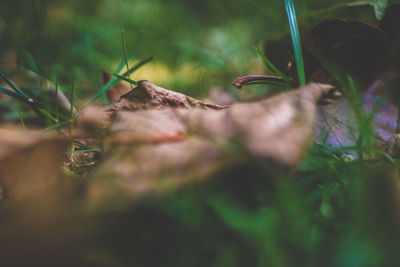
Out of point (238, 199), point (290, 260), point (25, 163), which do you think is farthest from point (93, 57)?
point (290, 260)

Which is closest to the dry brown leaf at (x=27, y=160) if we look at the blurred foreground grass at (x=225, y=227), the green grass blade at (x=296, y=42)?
the blurred foreground grass at (x=225, y=227)

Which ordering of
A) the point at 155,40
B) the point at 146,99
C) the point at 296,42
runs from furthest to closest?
the point at 155,40 < the point at 296,42 < the point at 146,99

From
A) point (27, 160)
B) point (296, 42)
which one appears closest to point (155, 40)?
point (296, 42)

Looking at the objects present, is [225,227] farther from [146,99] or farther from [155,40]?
[155,40]

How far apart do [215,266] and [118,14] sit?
3.59m

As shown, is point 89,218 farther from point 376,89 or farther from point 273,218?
point 376,89

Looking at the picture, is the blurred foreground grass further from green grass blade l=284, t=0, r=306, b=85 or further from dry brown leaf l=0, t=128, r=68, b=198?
green grass blade l=284, t=0, r=306, b=85

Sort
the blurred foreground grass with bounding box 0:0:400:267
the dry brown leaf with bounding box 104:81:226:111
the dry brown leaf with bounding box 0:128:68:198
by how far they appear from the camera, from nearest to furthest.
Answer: the blurred foreground grass with bounding box 0:0:400:267 → the dry brown leaf with bounding box 0:128:68:198 → the dry brown leaf with bounding box 104:81:226:111

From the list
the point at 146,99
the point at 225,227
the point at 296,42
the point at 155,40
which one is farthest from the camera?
the point at 155,40

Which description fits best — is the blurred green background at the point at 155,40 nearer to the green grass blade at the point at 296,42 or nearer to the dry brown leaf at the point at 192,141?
the green grass blade at the point at 296,42

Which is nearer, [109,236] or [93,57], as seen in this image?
[109,236]

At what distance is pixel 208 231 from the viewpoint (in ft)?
1.47

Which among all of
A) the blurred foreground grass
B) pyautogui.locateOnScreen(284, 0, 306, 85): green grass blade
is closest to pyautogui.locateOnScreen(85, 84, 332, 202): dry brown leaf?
the blurred foreground grass

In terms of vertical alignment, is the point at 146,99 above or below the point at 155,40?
above
